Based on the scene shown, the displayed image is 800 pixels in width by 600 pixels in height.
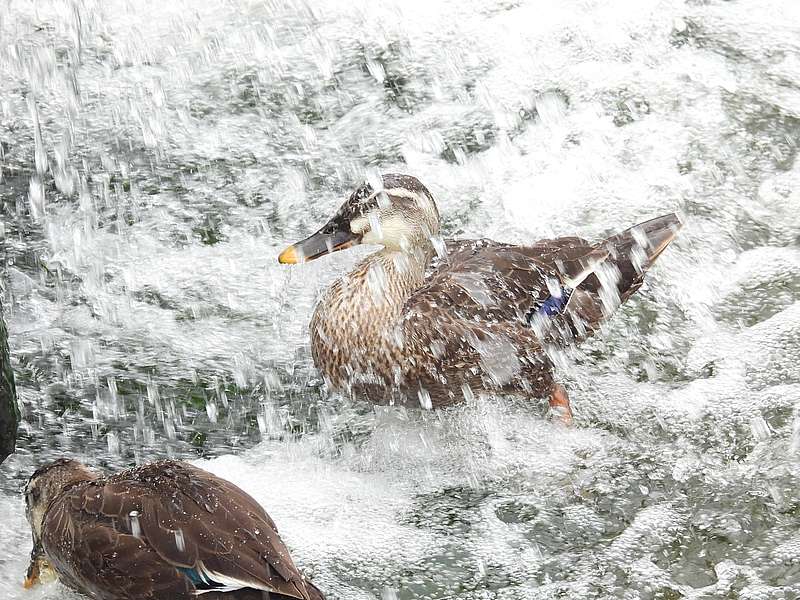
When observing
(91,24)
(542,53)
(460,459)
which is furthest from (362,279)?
(91,24)

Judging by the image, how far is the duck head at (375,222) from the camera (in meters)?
4.63

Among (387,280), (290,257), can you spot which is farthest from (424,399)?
(290,257)

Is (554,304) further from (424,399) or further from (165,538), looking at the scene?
(165,538)

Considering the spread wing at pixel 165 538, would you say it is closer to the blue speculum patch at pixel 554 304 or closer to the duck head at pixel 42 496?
the duck head at pixel 42 496

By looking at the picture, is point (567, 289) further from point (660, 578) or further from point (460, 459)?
point (660, 578)

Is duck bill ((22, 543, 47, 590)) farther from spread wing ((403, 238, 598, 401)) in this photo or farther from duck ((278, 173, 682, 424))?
spread wing ((403, 238, 598, 401))

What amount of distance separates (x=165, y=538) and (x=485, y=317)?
1.72 metres

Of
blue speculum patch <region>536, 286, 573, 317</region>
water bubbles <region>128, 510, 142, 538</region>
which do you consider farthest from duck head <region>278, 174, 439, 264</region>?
water bubbles <region>128, 510, 142, 538</region>

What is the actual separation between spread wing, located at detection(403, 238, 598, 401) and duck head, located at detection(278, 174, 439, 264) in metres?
0.24

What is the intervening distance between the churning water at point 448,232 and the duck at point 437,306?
0.90ft

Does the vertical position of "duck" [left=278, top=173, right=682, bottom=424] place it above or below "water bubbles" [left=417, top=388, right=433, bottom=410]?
above

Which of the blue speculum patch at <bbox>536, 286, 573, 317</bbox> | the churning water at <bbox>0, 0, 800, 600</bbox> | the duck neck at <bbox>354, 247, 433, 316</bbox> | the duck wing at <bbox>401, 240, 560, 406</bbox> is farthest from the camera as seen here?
the blue speculum patch at <bbox>536, 286, 573, 317</bbox>

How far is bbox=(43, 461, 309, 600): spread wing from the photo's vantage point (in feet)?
11.0

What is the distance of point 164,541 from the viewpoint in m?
3.40
